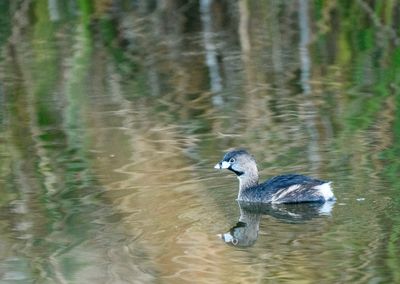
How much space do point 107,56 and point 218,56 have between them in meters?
1.08

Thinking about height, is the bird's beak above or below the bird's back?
above

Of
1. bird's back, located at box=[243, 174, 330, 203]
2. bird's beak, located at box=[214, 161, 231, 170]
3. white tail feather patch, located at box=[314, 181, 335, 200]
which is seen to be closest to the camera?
white tail feather patch, located at box=[314, 181, 335, 200]

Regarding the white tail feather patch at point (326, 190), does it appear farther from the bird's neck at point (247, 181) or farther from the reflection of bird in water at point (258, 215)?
the bird's neck at point (247, 181)

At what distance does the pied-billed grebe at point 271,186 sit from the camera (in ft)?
25.6

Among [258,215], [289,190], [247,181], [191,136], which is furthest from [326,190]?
[191,136]

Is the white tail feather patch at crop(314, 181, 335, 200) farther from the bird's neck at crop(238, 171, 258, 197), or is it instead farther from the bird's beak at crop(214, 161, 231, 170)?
the bird's beak at crop(214, 161, 231, 170)

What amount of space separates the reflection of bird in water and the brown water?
0.7 inches

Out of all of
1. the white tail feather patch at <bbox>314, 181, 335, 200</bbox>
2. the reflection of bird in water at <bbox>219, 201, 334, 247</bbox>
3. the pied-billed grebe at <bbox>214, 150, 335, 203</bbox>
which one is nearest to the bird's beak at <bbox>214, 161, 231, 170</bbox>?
the pied-billed grebe at <bbox>214, 150, 335, 203</bbox>

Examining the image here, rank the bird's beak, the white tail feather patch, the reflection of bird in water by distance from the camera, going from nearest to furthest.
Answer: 1. the reflection of bird in water
2. the white tail feather patch
3. the bird's beak

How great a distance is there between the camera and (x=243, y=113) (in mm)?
10398

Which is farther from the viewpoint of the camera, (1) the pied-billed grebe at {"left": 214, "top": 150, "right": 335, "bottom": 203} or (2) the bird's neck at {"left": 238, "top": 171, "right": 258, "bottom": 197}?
(2) the bird's neck at {"left": 238, "top": 171, "right": 258, "bottom": 197}

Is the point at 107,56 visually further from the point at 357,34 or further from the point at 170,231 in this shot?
the point at 170,231

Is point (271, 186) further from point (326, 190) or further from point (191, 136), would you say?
point (191, 136)

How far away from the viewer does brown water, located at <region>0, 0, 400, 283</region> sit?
22.3 ft
